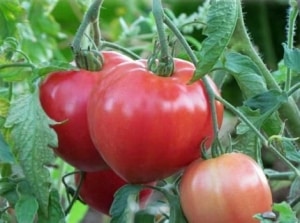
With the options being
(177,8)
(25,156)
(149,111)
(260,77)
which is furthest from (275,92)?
(177,8)

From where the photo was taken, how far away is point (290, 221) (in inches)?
28.6

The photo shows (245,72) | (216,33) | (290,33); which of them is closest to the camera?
(216,33)

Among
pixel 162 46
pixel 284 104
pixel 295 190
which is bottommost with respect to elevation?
pixel 295 190

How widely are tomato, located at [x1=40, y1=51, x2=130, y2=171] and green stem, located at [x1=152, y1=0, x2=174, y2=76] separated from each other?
0.07 metres

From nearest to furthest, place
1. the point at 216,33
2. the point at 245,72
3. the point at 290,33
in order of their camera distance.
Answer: the point at 216,33 < the point at 245,72 < the point at 290,33

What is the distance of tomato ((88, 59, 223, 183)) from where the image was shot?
764mm

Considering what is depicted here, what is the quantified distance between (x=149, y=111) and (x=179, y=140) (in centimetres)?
4

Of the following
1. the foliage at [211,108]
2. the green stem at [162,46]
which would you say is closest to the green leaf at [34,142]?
the foliage at [211,108]

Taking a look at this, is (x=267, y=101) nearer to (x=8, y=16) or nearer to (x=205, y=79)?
(x=205, y=79)

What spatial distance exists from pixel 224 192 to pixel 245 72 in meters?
0.13

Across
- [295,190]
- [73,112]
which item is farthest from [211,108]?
[295,190]

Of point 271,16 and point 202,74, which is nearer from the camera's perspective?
point 202,74

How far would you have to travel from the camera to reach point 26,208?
2.62 feet

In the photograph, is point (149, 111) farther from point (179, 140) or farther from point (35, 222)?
point (35, 222)
